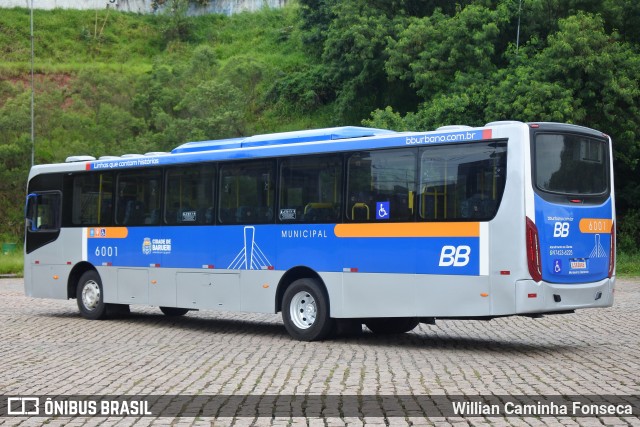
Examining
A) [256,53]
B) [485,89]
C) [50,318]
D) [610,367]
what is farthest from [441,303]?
[256,53]

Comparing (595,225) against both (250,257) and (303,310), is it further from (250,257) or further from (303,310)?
(250,257)

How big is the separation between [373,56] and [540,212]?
114ft

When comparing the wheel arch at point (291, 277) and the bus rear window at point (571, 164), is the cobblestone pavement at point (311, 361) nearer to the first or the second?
the wheel arch at point (291, 277)

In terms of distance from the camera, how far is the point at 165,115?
57.3 meters

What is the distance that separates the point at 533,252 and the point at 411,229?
1.99m

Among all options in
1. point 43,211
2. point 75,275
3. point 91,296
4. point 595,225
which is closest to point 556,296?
A: point 595,225

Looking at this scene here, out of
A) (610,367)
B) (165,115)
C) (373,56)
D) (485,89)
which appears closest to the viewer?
(610,367)

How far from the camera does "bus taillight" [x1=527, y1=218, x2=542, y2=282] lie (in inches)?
588

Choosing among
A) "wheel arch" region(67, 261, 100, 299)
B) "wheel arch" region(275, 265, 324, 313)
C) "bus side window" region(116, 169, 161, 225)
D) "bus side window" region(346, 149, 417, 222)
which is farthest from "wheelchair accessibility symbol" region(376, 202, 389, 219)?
"wheel arch" region(67, 261, 100, 299)

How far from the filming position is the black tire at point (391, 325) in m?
18.2

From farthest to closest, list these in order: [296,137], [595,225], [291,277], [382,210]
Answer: [296,137] < [291,277] < [382,210] < [595,225]

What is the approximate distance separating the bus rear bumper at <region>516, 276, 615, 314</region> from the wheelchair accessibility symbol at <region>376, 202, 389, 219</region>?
2560mm

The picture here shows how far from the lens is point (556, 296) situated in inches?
597

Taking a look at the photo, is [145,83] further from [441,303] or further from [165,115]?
[441,303]
